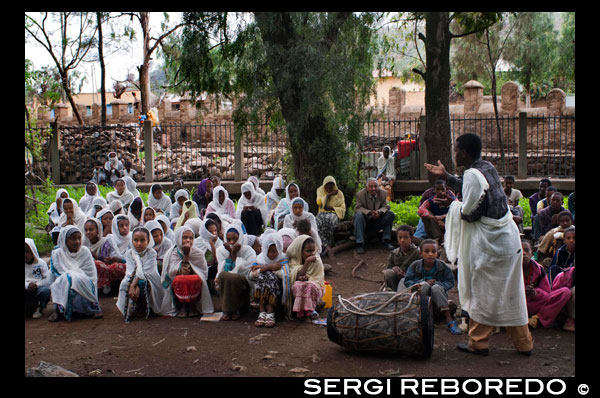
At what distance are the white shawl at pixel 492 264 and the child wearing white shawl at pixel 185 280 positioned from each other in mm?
3328

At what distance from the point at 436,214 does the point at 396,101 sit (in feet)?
50.4

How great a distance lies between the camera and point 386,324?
18.0ft

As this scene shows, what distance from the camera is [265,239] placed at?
725 centimetres

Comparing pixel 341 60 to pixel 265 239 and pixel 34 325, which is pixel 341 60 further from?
pixel 34 325

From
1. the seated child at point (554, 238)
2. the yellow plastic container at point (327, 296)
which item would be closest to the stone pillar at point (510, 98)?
the seated child at point (554, 238)

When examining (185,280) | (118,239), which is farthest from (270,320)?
(118,239)

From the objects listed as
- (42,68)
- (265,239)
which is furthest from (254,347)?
(42,68)

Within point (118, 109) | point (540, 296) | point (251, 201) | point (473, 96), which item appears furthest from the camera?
point (118, 109)

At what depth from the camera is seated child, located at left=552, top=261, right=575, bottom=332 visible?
6195 millimetres

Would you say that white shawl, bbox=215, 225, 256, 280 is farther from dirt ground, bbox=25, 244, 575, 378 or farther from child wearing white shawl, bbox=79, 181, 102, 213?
child wearing white shawl, bbox=79, 181, 102, 213

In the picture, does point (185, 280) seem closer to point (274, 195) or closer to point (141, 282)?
point (141, 282)

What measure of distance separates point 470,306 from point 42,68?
945 inches

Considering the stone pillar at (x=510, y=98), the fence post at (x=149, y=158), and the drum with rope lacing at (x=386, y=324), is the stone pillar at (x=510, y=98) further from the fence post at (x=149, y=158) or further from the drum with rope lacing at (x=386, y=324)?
the drum with rope lacing at (x=386, y=324)

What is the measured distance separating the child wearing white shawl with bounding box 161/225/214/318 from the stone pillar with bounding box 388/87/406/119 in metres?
17.6
